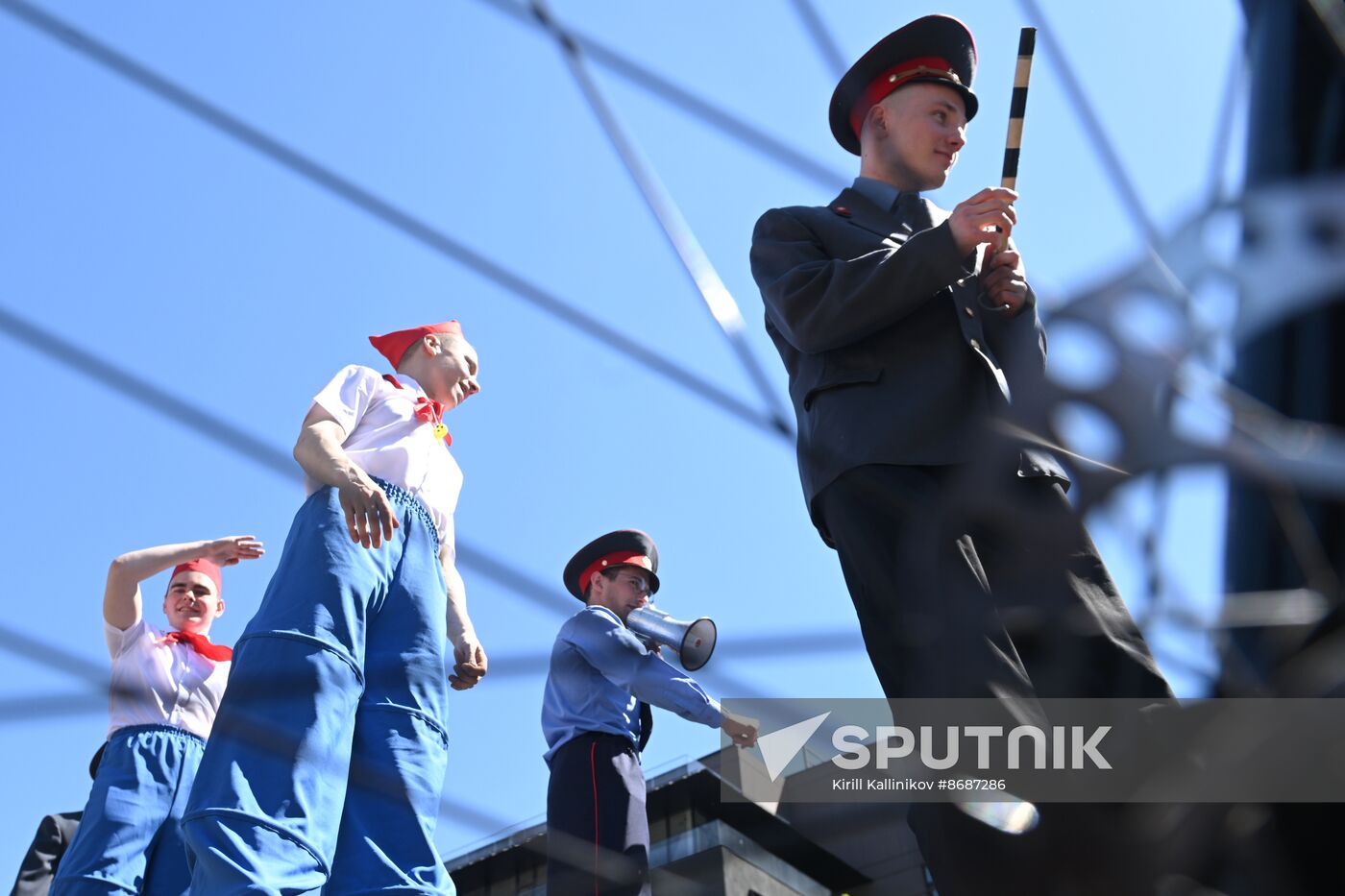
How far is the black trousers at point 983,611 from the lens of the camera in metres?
1.87

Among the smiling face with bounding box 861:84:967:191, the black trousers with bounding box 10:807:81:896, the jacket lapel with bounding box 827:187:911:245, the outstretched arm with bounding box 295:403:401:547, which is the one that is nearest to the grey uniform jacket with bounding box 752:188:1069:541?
the jacket lapel with bounding box 827:187:911:245

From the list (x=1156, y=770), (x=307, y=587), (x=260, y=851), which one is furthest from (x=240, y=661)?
(x=1156, y=770)

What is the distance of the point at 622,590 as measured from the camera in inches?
177

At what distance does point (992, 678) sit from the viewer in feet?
6.44

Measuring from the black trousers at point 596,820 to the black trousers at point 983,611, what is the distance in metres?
1.66

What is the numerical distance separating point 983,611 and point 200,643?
2.53 meters

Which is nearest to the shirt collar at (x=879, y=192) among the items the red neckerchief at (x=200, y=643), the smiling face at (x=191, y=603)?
the red neckerchief at (x=200, y=643)

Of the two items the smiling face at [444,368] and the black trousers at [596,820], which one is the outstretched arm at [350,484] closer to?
the smiling face at [444,368]

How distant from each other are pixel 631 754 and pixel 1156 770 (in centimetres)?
224

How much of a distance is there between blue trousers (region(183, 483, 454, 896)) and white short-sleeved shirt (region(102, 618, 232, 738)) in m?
1.08

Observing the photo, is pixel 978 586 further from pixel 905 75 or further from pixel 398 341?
pixel 398 341

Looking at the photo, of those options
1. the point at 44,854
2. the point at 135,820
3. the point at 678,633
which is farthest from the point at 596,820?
the point at 44,854

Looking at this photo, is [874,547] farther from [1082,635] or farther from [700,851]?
[700,851]

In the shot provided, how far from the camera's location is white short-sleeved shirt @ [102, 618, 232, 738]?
143 inches
